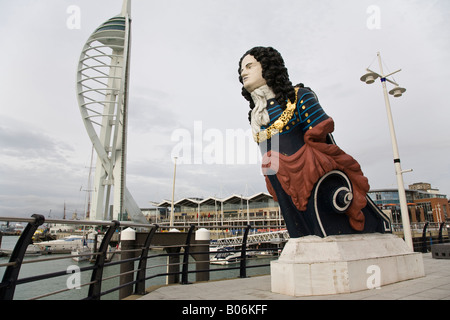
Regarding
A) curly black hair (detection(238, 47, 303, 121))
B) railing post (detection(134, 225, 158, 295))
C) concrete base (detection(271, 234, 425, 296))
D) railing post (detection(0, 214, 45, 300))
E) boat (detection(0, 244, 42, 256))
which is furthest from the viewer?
curly black hair (detection(238, 47, 303, 121))

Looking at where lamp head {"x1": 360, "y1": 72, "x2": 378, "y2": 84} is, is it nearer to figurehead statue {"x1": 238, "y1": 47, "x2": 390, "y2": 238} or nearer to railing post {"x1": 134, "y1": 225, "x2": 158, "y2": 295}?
figurehead statue {"x1": 238, "y1": 47, "x2": 390, "y2": 238}

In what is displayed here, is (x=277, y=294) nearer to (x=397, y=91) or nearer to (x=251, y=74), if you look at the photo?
A: (x=251, y=74)

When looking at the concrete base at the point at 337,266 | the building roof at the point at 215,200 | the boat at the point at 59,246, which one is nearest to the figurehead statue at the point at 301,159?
the concrete base at the point at 337,266

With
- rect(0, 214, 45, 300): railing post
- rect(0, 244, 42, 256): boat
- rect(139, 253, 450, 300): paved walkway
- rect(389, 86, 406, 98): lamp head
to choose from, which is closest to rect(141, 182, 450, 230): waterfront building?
rect(0, 244, 42, 256): boat

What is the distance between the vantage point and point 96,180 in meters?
33.4

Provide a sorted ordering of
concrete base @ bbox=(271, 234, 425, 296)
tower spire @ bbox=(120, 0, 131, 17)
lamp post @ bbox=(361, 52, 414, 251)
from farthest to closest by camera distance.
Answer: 1. tower spire @ bbox=(120, 0, 131, 17)
2. lamp post @ bbox=(361, 52, 414, 251)
3. concrete base @ bbox=(271, 234, 425, 296)

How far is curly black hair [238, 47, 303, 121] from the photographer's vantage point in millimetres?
5227

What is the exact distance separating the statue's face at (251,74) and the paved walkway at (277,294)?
136 inches

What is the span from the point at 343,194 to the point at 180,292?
9.99 ft

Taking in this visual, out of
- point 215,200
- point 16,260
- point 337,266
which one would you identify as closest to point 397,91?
point 337,266

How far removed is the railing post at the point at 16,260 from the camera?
2.43m

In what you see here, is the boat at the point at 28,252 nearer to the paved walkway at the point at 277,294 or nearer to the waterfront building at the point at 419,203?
the paved walkway at the point at 277,294
